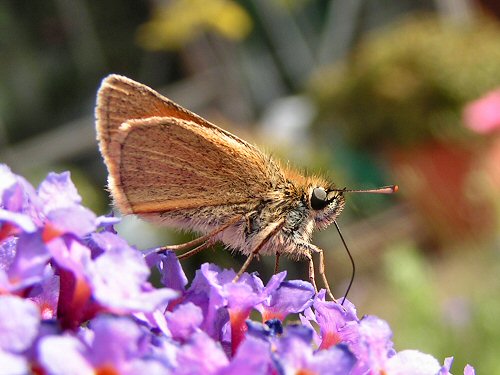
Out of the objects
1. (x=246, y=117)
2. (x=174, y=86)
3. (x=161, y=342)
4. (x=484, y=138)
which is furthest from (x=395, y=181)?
(x=161, y=342)

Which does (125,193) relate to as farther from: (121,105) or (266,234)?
(266,234)

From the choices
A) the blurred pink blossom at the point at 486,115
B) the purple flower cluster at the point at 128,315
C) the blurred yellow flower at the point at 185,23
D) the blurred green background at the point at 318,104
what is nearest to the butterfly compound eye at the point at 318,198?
the purple flower cluster at the point at 128,315

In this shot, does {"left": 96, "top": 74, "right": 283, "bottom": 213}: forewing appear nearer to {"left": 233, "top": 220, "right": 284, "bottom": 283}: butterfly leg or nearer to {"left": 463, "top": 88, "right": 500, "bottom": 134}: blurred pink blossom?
{"left": 233, "top": 220, "right": 284, "bottom": 283}: butterfly leg

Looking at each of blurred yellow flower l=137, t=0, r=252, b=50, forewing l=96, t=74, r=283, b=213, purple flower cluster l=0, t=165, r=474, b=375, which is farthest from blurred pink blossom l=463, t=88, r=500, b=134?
purple flower cluster l=0, t=165, r=474, b=375

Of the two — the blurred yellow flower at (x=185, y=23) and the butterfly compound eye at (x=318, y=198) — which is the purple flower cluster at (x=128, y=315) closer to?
the butterfly compound eye at (x=318, y=198)

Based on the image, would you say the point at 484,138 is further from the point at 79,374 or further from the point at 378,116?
the point at 79,374
